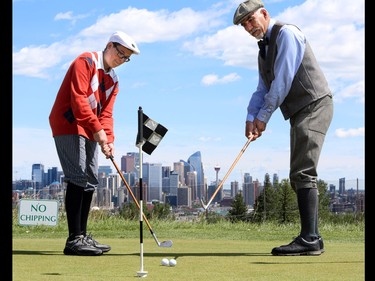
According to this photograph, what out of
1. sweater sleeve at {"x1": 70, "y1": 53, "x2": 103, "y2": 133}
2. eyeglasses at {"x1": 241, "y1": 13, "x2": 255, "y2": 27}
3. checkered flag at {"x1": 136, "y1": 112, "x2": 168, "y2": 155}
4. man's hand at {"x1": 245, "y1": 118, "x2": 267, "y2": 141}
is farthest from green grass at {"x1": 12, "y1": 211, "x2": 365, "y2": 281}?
eyeglasses at {"x1": 241, "y1": 13, "x2": 255, "y2": 27}

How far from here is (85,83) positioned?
21.3 feet

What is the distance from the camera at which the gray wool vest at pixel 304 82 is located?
20.9ft

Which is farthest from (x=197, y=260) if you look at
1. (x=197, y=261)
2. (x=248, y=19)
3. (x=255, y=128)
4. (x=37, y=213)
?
(x=37, y=213)

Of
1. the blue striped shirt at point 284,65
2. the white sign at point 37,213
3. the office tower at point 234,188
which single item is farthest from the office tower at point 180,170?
the blue striped shirt at point 284,65

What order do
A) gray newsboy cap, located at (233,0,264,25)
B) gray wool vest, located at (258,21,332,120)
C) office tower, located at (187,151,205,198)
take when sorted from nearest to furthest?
gray newsboy cap, located at (233,0,264,25)
gray wool vest, located at (258,21,332,120)
office tower, located at (187,151,205,198)

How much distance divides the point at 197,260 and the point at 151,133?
1.20m

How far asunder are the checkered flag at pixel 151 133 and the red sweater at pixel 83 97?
80 centimetres

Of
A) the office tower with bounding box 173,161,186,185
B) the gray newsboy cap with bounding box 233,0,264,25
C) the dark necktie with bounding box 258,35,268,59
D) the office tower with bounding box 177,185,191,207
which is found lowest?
the office tower with bounding box 177,185,191,207

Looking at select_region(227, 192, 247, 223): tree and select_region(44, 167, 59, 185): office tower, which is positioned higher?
select_region(44, 167, 59, 185): office tower

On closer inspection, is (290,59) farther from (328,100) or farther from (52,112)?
(52,112)

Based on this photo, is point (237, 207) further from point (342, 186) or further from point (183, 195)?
point (342, 186)

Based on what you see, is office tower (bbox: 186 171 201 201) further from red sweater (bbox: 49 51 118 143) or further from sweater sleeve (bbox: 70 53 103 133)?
sweater sleeve (bbox: 70 53 103 133)

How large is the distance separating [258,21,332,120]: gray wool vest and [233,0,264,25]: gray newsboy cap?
0.30m

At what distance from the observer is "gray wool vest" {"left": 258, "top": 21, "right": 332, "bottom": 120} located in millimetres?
6379
